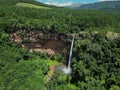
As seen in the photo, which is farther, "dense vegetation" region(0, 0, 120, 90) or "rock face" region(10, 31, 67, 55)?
"rock face" region(10, 31, 67, 55)

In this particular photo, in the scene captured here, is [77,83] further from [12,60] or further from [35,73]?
[12,60]

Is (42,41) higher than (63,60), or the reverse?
(42,41)

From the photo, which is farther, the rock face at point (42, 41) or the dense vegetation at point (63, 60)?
the rock face at point (42, 41)

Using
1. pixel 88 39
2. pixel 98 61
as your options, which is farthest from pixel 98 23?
pixel 98 61

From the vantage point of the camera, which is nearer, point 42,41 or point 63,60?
point 63,60
